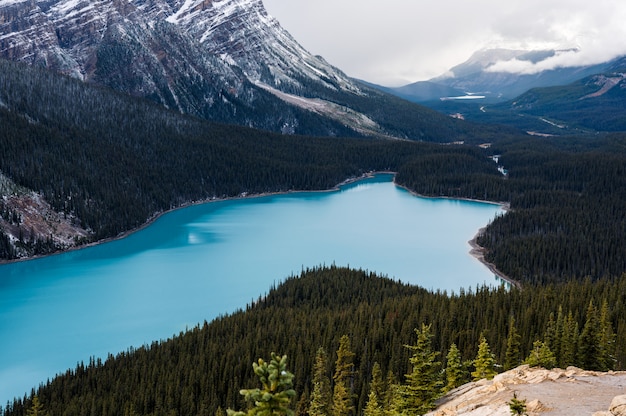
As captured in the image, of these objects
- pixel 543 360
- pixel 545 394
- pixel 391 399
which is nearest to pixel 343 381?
pixel 391 399

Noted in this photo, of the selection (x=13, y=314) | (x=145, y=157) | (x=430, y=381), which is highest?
(x=145, y=157)

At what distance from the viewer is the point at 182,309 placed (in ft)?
255

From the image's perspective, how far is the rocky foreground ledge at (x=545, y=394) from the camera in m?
21.8

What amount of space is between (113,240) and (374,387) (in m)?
94.8

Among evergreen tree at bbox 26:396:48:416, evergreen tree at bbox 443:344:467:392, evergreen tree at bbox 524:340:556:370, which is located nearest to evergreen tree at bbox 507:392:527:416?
evergreen tree at bbox 524:340:556:370

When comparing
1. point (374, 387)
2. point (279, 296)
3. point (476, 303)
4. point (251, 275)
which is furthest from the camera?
point (251, 275)

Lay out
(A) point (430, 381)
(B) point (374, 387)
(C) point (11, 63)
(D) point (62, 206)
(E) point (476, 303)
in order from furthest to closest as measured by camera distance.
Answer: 1. (C) point (11, 63)
2. (D) point (62, 206)
3. (E) point (476, 303)
4. (B) point (374, 387)
5. (A) point (430, 381)

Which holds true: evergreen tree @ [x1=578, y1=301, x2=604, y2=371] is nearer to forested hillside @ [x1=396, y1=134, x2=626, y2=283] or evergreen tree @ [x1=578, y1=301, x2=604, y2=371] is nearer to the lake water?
the lake water

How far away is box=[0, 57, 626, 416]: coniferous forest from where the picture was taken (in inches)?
1747

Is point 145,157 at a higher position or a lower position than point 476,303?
higher

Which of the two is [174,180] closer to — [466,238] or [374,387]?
[466,238]

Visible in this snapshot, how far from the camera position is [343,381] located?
4619cm

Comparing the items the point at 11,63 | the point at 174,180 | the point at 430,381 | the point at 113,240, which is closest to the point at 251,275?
the point at 113,240

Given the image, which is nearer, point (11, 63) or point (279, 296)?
point (279, 296)
